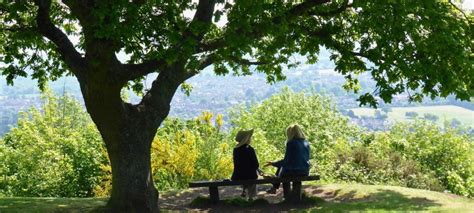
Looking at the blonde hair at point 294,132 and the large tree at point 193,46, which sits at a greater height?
the large tree at point 193,46

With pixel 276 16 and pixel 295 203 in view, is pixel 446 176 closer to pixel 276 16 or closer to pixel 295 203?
pixel 295 203

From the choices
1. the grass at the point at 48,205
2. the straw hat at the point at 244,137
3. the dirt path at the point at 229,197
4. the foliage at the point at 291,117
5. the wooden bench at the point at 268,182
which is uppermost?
the foliage at the point at 291,117

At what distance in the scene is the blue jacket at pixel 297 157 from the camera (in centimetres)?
1355

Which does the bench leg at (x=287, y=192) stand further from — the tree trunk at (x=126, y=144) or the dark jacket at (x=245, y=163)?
the tree trunk at (x=126, y=144)

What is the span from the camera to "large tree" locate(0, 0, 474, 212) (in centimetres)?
1088

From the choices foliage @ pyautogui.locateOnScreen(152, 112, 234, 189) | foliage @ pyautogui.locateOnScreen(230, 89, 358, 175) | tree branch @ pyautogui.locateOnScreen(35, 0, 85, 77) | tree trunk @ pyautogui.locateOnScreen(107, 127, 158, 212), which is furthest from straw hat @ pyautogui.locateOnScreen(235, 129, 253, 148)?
foliage @ pyautogui.locateOnScreen(230, 89, 358, 175)

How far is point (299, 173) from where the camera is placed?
13617mm

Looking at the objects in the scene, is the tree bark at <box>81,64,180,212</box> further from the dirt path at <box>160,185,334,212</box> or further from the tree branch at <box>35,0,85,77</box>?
the dirt path at <box>160,185,334,212</box>

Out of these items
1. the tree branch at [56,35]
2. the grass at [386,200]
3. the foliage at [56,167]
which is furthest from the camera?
the foliage at [56,167]

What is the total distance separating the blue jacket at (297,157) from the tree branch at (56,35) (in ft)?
16.4

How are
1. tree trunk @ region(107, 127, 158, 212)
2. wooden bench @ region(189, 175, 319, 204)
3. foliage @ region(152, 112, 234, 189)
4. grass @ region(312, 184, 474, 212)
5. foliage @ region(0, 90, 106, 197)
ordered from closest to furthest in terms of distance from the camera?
tree trunk @ region(107, 127, 158, 212) < wooden bench @ region(189, 175, 319, 204) < grass @ region(312, 184, 474, 212) < foliage @ region(152, 112, 234, 189) < foliage @ region(0, 90, 106, 197)

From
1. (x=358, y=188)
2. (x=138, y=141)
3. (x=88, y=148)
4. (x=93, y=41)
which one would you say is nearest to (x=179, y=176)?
(x=88, y=148)

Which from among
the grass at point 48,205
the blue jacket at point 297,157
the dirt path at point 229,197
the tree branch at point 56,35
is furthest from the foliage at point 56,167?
the tree branch at point 56,35

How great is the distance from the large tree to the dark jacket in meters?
1.99
